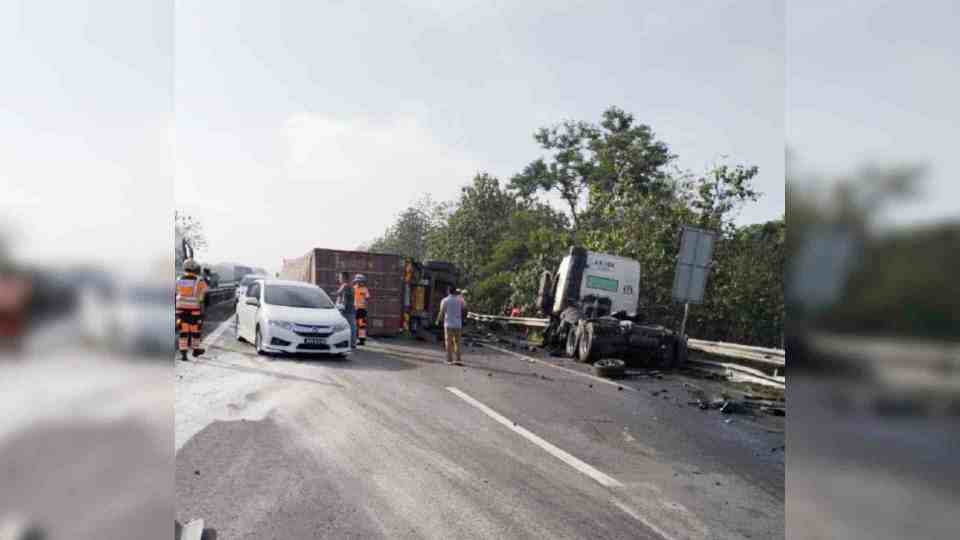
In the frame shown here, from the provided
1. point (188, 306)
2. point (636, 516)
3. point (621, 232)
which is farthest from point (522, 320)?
point (636, 516)

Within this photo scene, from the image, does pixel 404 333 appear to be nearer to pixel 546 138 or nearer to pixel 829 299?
pixel 829 299

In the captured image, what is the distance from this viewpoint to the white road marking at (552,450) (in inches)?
218

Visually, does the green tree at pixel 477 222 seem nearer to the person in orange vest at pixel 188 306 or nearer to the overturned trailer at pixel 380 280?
the overturned trailer at pixel 380 280

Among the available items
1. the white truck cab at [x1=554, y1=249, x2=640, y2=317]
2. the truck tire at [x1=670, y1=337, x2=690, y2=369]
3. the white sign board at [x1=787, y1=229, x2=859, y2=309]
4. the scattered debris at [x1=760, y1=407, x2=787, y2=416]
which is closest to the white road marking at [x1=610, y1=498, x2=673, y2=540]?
the white sign board at [x1=787, y1=229, x2=859, y2=309]

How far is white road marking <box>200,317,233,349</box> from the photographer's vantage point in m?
15.1

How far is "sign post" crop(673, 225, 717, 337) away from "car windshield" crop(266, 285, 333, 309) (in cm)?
789

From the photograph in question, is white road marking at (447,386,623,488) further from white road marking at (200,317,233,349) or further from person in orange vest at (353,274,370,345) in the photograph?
white road marking at (200,317,233,349)

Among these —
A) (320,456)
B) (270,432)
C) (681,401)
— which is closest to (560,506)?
(320,456)

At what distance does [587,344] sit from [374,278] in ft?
26.8

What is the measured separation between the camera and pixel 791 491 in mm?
1402

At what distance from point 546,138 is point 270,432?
1461 inches

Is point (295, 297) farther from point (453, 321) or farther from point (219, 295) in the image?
point (219, 295)

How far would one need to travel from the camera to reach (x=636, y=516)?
15.0 feet

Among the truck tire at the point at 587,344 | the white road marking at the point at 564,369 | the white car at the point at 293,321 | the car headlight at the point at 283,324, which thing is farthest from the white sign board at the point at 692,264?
the car headlight at the point at 283,324
